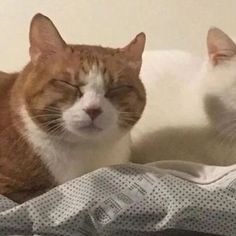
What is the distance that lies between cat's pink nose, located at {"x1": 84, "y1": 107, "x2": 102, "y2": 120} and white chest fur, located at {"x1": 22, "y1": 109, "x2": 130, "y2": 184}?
101 mm

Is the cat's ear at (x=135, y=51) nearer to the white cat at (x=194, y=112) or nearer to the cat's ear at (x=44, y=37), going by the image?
the cat's ear at (x=44, y=37)

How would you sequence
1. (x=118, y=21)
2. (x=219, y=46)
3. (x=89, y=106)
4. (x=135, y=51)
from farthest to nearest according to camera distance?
(x=118, y=21)
(x=219, y=46)
(x=135, y=51)
(x=89, y=106)

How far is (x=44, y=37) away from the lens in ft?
2.93

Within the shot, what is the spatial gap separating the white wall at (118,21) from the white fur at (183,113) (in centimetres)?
23

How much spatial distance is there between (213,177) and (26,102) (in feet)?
1.10

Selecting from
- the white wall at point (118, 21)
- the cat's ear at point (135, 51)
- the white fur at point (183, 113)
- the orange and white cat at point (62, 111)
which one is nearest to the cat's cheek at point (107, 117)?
the orange and white cat at point (62, 111)

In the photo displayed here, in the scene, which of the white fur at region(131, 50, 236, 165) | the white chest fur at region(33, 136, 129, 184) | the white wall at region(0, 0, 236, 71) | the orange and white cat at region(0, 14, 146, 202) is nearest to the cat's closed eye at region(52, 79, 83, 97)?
the orange and white cat at region(0, 14, 146, 202)

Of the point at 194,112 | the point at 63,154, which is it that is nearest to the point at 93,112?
the point at 63,154

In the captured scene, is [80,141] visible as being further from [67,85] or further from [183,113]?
[183,113]

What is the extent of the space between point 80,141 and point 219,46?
1.35ft

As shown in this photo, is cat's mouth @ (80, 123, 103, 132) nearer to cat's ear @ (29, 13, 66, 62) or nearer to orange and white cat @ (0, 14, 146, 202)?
orange and white cat @ (0, 14, 146, 202)

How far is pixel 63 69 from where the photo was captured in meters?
0.86

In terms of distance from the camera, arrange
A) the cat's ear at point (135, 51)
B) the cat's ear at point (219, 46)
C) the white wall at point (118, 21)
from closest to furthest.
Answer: the cat's ear at point (135, 51), the cat's ear at point (219, 46), the white wall at point (118, 21)

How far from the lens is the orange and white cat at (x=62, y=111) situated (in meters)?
0.84
